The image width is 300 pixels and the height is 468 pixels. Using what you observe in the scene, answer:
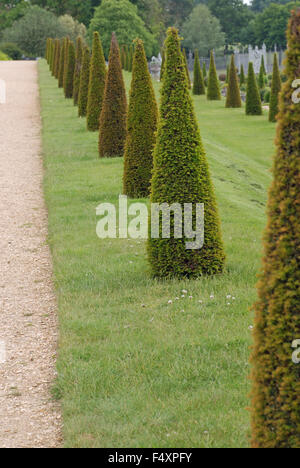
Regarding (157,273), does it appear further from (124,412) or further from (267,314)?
(267,314)

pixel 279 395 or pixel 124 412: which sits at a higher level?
pixel 279 395

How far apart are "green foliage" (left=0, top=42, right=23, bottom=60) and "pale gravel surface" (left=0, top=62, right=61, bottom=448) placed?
149 ft

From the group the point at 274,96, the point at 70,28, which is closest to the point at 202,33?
the point at 70,28

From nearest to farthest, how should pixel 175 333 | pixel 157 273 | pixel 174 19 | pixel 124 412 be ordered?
pixel 124 412 < pixel 175 333 < pixel 157 273 < pixel 174 19

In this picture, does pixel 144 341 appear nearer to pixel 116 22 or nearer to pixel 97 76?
pixel 97 76

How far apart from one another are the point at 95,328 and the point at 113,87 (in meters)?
8.67

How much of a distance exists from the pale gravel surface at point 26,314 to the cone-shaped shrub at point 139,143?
160cm

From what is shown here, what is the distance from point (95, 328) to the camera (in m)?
5.46

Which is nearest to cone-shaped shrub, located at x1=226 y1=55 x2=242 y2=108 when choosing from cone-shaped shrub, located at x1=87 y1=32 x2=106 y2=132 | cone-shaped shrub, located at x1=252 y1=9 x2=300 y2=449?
cone-shaped shrub, located at x1=87 y1=32 x2=106 y2=132

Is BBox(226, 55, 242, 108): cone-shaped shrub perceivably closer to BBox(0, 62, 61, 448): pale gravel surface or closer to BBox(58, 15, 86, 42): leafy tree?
BBox(0, 62, 61, 448): pale gravel surface

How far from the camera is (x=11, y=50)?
56656 millimetres

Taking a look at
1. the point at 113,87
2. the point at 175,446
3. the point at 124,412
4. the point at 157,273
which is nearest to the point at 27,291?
the point at 157,273

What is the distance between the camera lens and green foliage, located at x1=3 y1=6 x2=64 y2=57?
5772cm

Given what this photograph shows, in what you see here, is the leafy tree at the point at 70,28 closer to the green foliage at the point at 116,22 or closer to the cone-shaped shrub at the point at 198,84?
the green foliage at the point at 116,22
